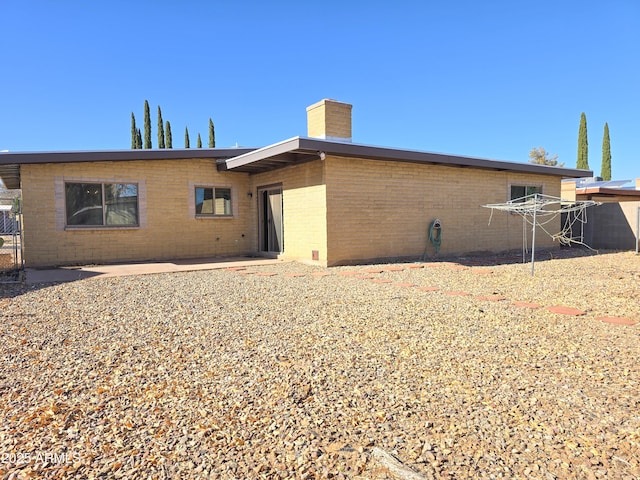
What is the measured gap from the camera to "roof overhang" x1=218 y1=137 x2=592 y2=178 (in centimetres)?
912

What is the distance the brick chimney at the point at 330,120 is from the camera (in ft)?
37.0

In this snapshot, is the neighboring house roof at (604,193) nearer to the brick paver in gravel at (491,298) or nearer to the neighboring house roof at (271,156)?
the neighboring house roof at (271,156)

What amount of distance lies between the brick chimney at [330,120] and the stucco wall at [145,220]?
3.05m

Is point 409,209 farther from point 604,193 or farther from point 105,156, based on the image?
point 604,193

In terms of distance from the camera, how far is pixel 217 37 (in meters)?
14.3

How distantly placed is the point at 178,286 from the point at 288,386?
4912 millimetres

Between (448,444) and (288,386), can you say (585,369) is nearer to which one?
(448,444)

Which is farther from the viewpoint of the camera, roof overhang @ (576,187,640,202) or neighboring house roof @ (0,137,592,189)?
roof overhang @ (576,187,640,202)

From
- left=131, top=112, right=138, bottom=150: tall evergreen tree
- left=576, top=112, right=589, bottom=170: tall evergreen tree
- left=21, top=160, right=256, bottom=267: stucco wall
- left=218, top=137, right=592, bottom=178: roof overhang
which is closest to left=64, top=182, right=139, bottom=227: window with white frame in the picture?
left=21, top=160, right=256, bottom=267: stucco wall

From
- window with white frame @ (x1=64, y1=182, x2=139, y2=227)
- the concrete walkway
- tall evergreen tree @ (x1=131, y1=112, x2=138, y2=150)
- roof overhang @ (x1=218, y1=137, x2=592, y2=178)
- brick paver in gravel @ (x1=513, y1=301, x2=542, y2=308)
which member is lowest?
brick paver in gravel @ (x1=513, y1=301, x2=542, y2=308)

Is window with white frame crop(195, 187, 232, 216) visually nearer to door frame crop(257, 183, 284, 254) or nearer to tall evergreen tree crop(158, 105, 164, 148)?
door frame crop(257, 183, 284, 254)

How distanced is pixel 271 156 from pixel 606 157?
132 ft

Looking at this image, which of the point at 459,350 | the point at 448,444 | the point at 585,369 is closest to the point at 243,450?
the point at 448,444

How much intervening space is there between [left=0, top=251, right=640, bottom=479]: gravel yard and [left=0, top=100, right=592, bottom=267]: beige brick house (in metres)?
4.54
